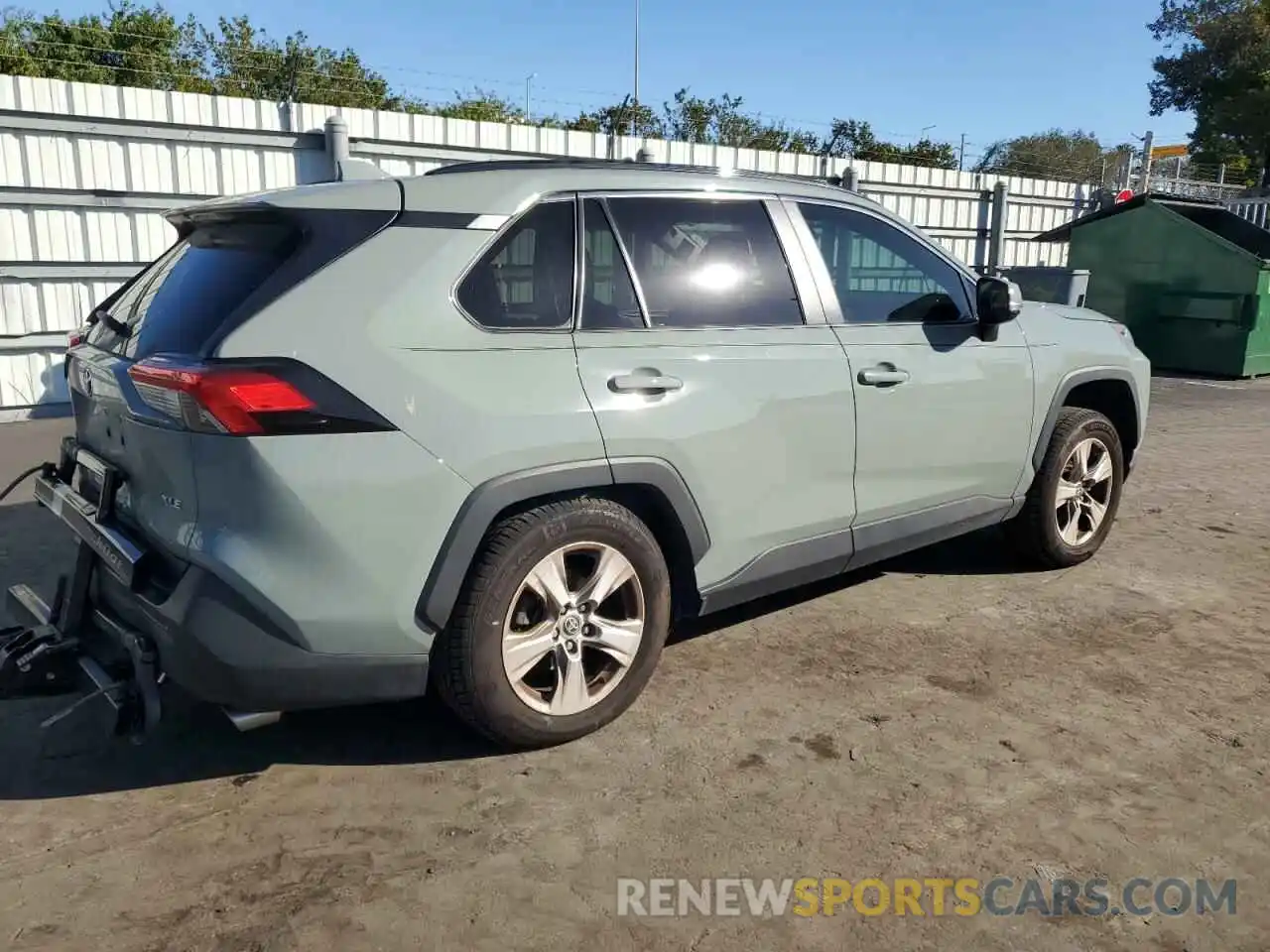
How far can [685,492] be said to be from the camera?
10.9 feet

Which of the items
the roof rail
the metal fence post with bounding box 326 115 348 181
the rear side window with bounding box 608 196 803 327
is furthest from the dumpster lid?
the rear side window with bounding box 608 196 803 327

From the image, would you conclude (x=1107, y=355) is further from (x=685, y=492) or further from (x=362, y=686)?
(x=362, y=686)

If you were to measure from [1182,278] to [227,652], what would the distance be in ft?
41.4

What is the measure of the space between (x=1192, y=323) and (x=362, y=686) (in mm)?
12487

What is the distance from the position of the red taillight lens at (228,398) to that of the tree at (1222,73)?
3772 cm

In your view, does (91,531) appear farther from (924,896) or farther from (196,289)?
(924,896)

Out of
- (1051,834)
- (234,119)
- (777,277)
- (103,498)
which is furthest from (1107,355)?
(234,119)

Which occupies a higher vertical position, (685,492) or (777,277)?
(777,277)

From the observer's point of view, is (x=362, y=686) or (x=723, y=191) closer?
(x=362, y=686)

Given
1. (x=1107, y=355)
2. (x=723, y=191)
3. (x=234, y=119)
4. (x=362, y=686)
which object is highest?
(x=234, y=119)

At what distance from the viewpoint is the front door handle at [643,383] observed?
3.16 meters

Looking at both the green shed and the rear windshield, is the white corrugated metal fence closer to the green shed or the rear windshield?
the rear windshield

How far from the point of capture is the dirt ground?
7.97 ft

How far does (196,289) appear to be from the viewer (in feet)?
9.68
